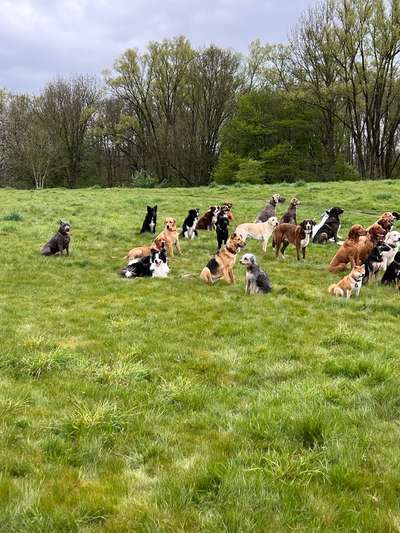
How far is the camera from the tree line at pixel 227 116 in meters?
36.8

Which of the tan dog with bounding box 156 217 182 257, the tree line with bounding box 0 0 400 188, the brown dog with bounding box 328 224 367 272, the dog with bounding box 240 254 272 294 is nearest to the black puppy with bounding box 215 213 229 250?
the tan dog with bounding box 156 217 182 257

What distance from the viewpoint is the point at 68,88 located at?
173 feet

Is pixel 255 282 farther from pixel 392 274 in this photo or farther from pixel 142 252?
pixel 142 252

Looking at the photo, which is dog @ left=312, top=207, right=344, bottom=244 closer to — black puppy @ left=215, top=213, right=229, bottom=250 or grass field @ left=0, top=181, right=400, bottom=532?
black puppy @ left=215, top=213, right=229, bottom=250

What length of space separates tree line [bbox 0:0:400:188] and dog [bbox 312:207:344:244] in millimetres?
25102

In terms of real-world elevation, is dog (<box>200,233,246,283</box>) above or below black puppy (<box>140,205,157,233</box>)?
below

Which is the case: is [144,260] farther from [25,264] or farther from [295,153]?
[295,153]

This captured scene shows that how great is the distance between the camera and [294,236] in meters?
12.4

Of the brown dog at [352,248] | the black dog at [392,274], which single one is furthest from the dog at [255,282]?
the black dog at [392,274]

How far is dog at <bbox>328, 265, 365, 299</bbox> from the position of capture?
912 cm

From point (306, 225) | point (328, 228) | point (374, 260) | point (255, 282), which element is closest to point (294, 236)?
point (306, 225)

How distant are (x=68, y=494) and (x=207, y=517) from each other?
1.01m

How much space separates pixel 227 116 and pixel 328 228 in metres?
37.0

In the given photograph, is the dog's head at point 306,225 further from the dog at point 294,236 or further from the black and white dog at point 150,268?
the black and white dog at point 150,268
